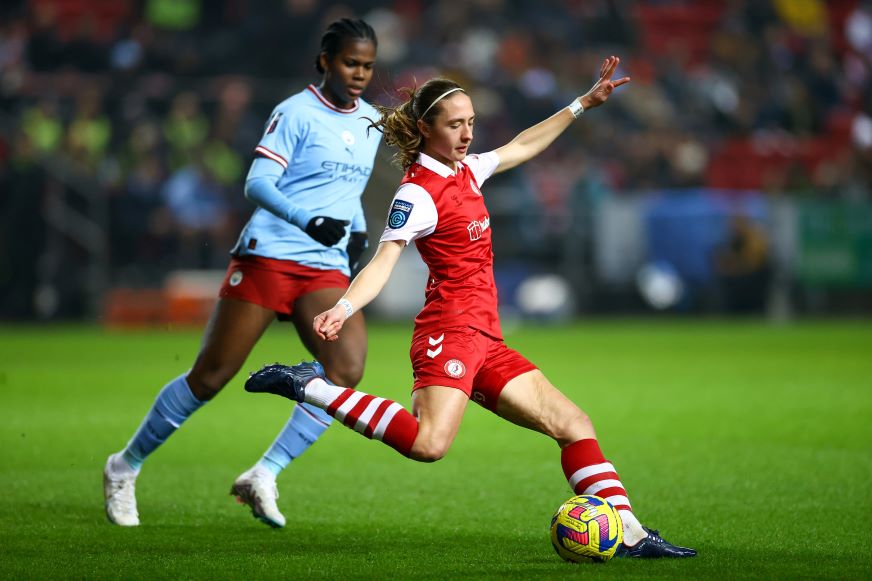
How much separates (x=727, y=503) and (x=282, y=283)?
2503 mm

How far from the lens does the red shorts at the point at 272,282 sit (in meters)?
6.54

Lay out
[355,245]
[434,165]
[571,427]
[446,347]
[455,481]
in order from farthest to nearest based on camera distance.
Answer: [455,481] < [355,245] < [434,165] < [571,427] < [446,347]

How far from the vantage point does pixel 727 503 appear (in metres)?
6.73

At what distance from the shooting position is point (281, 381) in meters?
5.28

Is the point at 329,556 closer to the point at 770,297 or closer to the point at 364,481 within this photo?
the point at 364,481

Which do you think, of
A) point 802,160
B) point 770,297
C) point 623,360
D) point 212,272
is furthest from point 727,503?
point 802,160

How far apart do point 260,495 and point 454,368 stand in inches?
58.5

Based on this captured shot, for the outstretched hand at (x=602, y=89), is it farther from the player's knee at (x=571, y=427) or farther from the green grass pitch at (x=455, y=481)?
the green grass pitch at (x=455, y=481)

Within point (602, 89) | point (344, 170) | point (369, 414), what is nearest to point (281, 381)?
point (369, 414)

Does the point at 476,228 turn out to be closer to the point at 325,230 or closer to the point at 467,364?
the point at 467,364

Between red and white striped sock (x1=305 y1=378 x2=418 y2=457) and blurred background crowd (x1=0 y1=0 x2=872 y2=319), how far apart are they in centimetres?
1299

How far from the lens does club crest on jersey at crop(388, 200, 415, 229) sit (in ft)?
17.6

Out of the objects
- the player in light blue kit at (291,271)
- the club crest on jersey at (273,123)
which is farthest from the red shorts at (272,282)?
the club crest on jersey at (273,123)

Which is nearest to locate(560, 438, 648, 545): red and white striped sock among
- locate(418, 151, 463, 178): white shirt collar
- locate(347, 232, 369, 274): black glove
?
locate(418, 151, 463, 178): white shirt collar
